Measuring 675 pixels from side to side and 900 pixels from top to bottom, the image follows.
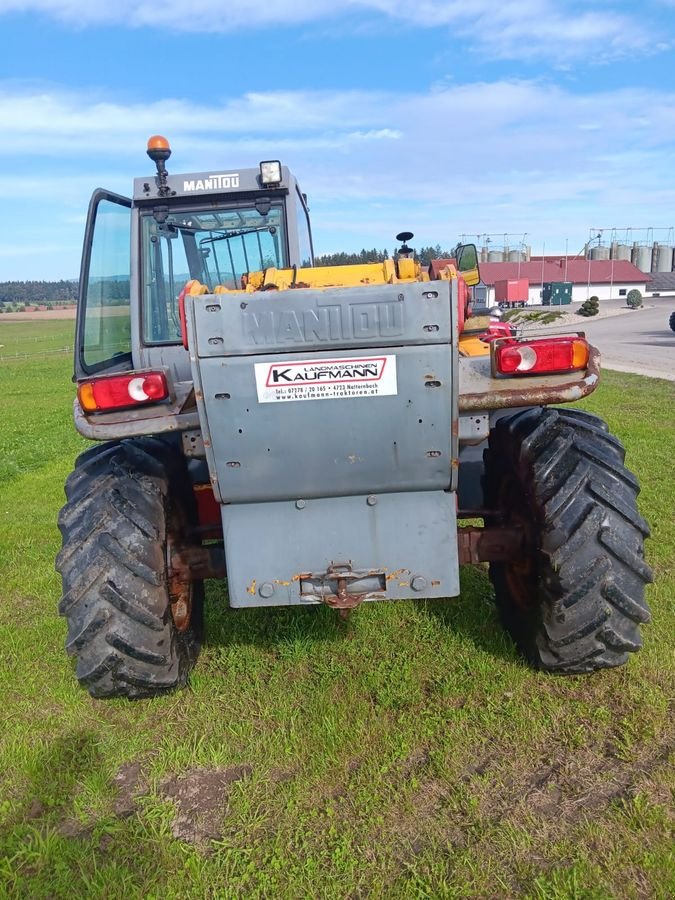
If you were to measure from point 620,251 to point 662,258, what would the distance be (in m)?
6.18

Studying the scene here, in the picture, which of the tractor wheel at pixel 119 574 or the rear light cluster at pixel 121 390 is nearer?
the rear light cluster at pixel 121 390

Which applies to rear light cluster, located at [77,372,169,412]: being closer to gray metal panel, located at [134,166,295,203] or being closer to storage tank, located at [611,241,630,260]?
gray metal panel, located at [134,166,295,203]

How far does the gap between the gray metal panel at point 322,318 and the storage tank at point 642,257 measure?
93.7m

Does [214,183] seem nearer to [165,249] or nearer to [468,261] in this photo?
[165,249]

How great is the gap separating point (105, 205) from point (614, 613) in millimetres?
3406

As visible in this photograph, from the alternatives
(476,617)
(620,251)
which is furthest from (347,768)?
(620,251)

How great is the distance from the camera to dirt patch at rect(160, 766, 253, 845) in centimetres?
268

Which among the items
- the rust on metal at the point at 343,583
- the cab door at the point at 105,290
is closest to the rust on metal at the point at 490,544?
the rust on metal at the point at 343,583

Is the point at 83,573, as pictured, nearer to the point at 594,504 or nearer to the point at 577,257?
the point at 594,504

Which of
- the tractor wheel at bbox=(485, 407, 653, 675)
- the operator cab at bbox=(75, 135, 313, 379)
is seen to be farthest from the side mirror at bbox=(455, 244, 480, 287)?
the operator cab at bbox=(75, 135, 313, 379)

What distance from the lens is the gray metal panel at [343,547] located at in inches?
118

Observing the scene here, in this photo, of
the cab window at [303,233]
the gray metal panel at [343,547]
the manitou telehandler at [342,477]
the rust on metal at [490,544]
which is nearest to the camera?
the manitou telehandler at [342,477]

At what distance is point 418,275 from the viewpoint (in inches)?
141

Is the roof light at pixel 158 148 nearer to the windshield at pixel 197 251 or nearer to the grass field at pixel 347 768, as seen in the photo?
the windshield at pixel 197 251
